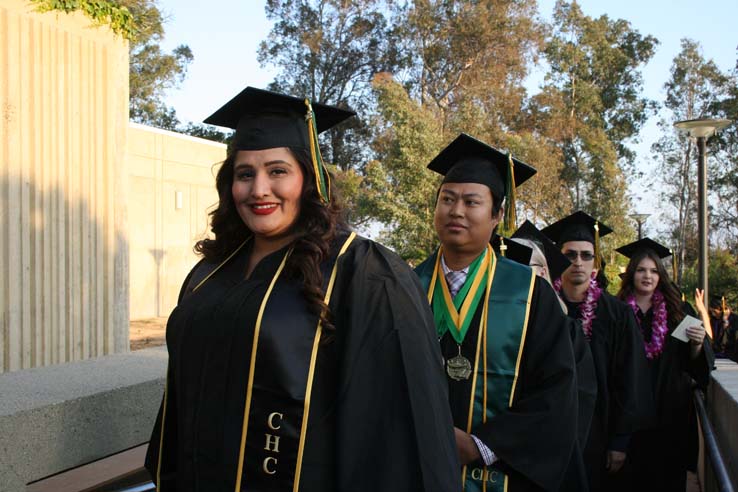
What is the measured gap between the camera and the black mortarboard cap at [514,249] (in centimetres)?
405

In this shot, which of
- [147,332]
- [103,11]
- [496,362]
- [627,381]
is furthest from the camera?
[147,332]

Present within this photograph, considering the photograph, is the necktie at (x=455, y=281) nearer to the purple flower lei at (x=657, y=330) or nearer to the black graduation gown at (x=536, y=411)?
the black graduation gown at (x=536, y=411)

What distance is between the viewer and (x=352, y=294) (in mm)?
1926

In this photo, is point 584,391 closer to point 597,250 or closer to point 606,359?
point 606,359

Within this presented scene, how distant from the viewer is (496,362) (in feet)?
9.34

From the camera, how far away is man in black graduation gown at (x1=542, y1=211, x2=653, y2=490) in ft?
14.0

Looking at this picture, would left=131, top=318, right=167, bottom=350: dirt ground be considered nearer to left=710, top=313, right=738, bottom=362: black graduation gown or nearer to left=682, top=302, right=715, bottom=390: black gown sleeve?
left=710, top=313, right=738, bottom=362: black graduation gown

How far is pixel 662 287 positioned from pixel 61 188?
16.0ft

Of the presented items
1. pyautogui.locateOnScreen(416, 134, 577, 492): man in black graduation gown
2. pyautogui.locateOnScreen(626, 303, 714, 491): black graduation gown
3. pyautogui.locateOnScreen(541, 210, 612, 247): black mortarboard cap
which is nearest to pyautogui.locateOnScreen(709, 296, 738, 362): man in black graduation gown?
pyautogui.locateOnScreen(626, 303, 714, 491): black graduation gown

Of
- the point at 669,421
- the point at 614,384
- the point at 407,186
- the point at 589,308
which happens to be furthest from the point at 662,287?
the point at 407,186

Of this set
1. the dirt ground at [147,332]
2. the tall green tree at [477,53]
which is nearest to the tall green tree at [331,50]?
the tall green tree at [477,53]

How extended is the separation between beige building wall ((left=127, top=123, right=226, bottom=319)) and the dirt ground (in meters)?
0.40

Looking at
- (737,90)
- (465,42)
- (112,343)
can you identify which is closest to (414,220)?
(465,42)

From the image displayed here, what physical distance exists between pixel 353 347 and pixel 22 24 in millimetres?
4875
